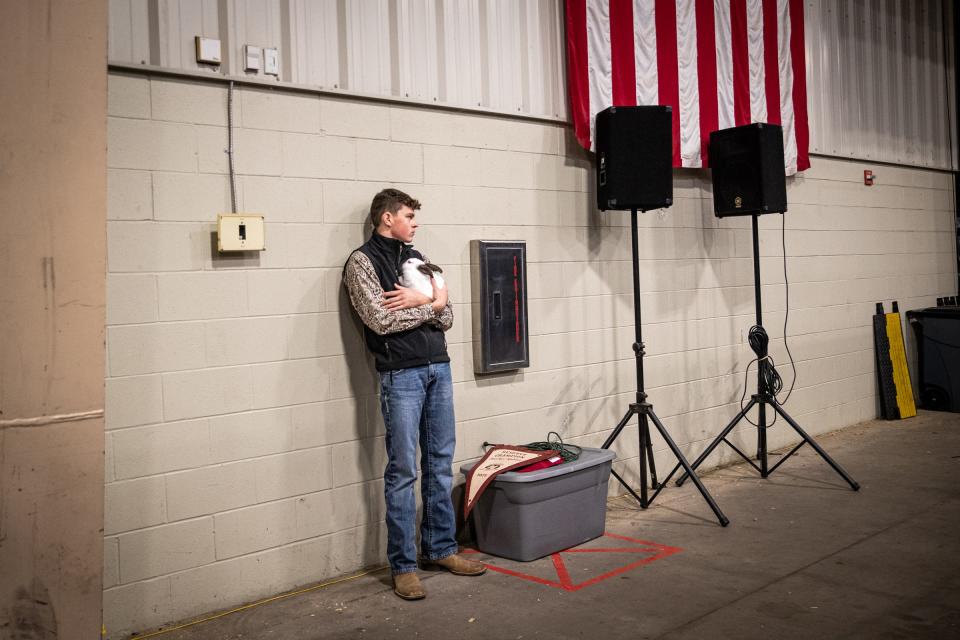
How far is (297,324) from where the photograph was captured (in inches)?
127

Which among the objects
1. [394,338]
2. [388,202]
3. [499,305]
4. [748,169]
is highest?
[748,169]

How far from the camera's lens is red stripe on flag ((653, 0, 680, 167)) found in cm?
453

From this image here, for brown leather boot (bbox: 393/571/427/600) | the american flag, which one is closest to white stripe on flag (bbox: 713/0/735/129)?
the american flag

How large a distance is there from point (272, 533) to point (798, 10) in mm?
4684

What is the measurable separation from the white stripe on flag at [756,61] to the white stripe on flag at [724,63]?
0.22 m

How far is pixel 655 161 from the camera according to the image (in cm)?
401

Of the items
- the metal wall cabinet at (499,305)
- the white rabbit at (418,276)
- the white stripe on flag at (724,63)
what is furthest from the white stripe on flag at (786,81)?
the white rabbit at (418,276)

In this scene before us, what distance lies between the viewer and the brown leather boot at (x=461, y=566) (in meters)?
3.31

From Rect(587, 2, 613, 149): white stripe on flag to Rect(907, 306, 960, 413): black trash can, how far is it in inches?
153

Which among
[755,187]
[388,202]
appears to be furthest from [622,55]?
[388,202]

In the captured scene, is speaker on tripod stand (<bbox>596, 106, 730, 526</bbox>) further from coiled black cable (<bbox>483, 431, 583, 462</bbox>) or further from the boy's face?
the boy's face

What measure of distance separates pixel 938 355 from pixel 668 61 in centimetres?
367

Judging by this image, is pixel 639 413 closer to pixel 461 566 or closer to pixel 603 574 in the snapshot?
pixel 603 574

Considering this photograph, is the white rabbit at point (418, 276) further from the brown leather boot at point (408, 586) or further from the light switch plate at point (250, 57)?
the brown leather boot at point (408, 586)
